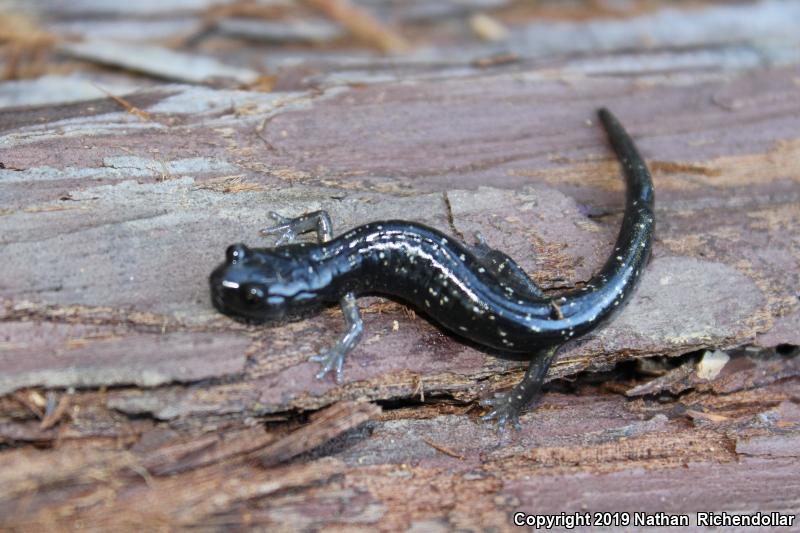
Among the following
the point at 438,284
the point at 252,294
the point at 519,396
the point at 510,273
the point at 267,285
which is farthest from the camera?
the point at 510,273

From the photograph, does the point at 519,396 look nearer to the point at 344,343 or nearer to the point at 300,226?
the point at 344,343

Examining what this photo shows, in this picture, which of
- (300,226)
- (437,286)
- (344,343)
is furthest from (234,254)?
(437,286)

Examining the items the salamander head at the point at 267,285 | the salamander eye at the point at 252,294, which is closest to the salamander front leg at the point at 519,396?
the salamander head at the point at 267,285

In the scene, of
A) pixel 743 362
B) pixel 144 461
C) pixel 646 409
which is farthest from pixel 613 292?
pixel 144 461

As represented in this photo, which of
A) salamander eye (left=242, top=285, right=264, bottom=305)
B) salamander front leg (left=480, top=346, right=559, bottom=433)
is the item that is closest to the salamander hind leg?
salamander front leg (left=480, top=346, right=559, bottom=433)

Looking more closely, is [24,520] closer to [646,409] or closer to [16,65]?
[646,409]

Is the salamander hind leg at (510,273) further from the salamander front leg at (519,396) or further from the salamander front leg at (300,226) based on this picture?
the salamander front leg at (300,226)
